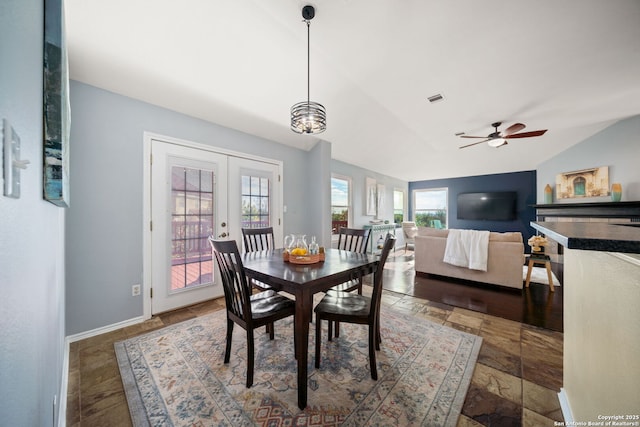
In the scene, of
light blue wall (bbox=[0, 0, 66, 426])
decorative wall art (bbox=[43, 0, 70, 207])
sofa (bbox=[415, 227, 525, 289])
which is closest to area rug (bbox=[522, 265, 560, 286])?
sofa (bbox=[415, 227, 525, 289])

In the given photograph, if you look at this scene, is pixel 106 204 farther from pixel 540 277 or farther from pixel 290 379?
pixel 540 277

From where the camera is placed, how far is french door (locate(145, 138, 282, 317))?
8.70 ft

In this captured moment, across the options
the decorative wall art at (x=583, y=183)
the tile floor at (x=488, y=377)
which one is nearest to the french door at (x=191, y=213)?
the tile floor at (x=488, y=377)

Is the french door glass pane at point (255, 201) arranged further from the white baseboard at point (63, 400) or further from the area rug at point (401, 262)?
the area rug at point (401, 262)

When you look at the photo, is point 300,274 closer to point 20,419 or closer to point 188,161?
point 20,419

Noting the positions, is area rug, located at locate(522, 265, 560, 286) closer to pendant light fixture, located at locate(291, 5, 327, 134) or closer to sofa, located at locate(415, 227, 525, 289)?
sofa, located at locate(415, 227, 525, 289)

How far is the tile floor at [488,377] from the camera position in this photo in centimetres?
138

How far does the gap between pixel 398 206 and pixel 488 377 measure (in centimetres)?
665

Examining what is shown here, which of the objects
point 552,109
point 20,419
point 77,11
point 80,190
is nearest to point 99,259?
point 80,190

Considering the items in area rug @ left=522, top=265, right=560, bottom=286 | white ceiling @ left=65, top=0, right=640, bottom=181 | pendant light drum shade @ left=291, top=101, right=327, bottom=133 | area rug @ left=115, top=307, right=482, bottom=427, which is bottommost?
area rug @ left=115, top=307, right=482, bottom=427

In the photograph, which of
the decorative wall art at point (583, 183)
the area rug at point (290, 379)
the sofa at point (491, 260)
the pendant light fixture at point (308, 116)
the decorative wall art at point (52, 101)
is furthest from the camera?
the decorative wall art at point (583, 183)

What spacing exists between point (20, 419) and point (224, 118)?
317 cm

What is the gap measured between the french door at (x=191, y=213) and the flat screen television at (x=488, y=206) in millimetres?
6680

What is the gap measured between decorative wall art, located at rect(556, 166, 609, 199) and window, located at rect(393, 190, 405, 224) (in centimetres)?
380
